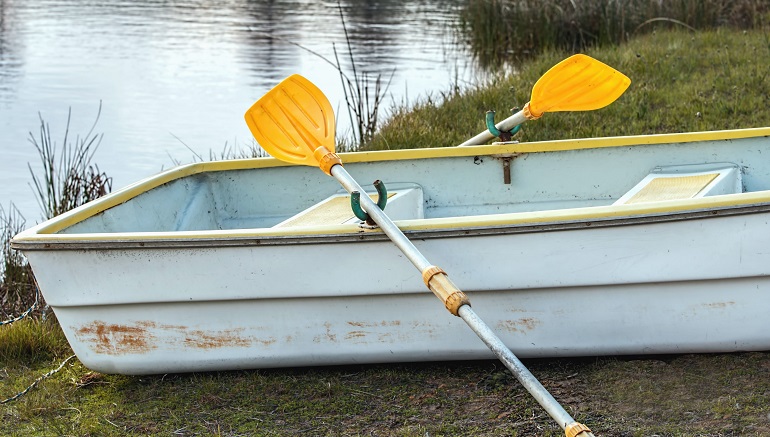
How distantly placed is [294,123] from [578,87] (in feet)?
3.67

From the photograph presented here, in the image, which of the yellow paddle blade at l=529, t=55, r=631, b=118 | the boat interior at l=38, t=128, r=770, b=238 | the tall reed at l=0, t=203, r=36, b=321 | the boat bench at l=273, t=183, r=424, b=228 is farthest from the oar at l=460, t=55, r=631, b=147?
the tall reed at l=0, t=203, r=36, b=321

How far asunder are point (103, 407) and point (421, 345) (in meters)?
1.02

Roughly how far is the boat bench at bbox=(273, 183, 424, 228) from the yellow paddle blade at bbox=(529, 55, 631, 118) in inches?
22.4

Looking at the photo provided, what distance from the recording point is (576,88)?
3756mm

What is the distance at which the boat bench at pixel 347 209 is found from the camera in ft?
11.1

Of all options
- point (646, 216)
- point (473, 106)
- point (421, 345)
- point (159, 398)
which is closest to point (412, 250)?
point (421, 345)

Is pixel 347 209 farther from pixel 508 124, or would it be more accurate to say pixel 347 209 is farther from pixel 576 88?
pixel 576 88

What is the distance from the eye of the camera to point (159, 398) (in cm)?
310

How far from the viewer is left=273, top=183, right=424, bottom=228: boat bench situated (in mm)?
3379

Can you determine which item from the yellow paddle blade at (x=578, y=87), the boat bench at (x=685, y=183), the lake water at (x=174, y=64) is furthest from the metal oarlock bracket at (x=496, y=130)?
the lake water at (x=174, y=64)

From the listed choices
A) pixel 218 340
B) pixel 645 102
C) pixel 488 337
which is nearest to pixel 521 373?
pixel 488 337

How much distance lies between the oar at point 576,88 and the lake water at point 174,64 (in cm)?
334

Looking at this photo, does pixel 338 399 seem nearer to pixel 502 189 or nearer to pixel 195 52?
pixel 502 189

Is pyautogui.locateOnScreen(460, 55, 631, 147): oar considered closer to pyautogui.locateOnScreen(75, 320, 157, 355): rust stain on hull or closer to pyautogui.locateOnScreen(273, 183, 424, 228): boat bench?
pyautogui.locateOnScreen(273, 183, 424, 228): boat bench
